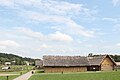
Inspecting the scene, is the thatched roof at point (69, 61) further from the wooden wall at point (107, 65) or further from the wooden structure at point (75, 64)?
the wooden wall at point (107, 65)

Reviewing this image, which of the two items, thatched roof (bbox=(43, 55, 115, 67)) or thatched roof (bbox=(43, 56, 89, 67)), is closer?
thatched roof (bbox=(43, 56, 89, 67))

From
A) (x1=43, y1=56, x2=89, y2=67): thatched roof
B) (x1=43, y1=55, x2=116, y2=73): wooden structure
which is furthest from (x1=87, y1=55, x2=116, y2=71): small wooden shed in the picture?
(x1=43, y1=56, x2=89, y2=67): thatched roof

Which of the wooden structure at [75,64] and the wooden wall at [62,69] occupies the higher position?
the wooden structure at [75,64]

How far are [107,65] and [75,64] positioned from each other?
32.7 feet

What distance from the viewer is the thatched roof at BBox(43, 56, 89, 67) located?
7169 cm

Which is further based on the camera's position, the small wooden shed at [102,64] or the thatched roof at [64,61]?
the small wooden shed at [102,64]

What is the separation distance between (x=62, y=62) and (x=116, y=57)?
6927 cm

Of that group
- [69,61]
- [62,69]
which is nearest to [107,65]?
[69,61]

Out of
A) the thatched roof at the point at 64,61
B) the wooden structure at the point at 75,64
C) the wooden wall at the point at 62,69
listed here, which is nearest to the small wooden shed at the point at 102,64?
the wooden structure at the point at 75,64

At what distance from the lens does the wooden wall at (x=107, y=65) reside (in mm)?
75250

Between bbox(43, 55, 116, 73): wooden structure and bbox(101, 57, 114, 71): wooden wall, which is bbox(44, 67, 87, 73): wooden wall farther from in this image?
bbox(101, 57, 114, 71): wooden wall

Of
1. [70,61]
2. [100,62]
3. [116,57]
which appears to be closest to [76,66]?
[70,61]

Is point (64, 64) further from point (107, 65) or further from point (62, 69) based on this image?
point (107, 65)

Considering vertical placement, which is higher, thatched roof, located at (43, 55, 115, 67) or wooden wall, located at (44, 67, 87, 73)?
thatched roof, located at (43, 55, 115, 67)
